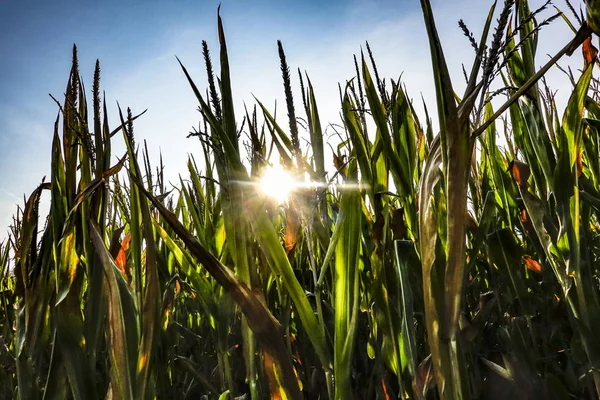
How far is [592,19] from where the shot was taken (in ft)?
1.82

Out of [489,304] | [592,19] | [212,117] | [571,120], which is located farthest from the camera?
[489,304]

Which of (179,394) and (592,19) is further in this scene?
(179,394)

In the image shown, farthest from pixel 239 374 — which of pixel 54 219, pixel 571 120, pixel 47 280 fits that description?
pixel 571 120

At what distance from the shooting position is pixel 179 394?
1.76 m

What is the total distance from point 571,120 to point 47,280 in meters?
1.13

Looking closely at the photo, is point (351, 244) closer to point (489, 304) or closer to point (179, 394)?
point (489, 304)

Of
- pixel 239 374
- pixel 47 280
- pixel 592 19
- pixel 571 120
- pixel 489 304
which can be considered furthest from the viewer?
pixel 239 374

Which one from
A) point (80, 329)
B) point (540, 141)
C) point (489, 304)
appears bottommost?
point (489, 304)

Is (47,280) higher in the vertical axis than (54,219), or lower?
lower

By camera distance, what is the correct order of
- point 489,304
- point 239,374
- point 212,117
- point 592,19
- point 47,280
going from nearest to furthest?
point 592,19, point 212,117, point 47,280, point 489,304, point 239,374

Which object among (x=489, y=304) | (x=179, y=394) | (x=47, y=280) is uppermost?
(x=47, y=280)

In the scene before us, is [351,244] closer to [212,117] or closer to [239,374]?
[212,117]

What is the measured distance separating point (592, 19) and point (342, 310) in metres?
0.54

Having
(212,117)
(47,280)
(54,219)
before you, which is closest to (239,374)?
(47,280)
